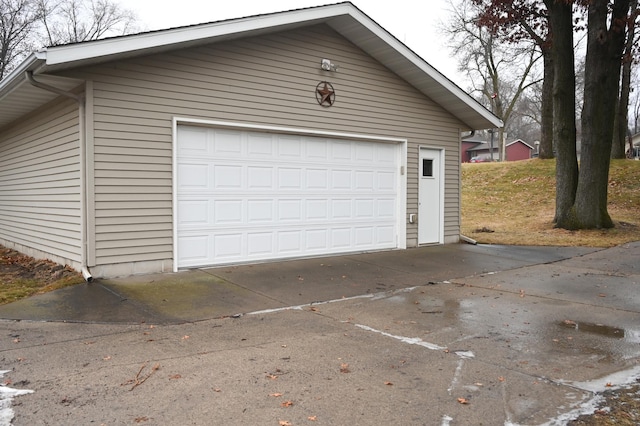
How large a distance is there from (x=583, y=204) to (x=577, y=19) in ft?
17.6

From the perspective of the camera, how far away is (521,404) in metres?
3.37

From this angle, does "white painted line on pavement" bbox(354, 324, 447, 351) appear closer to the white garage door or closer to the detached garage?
the white garage door

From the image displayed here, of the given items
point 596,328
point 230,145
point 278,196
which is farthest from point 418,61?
point 596,328

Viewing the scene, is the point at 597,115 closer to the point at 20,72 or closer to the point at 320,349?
the point at 320,349

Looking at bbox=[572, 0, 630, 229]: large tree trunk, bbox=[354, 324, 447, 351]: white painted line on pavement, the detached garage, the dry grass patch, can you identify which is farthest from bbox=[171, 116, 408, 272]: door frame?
bbox=[572, 0, 630, 229]: large tree trunk

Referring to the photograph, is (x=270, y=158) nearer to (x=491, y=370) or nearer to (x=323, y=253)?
(x=323, y=253)

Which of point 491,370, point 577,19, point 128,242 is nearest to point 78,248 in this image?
point 128,242

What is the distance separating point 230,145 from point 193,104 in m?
0.91

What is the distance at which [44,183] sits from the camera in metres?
9.01

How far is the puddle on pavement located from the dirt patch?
6.16 meters

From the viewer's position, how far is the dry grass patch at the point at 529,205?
41.0ft

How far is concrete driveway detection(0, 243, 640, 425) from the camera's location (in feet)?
10.8

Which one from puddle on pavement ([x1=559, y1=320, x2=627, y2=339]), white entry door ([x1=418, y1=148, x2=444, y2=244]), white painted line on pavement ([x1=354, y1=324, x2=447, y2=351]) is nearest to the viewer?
white painted line on pavement ([x1=354, y1=324, x2=447, y2=351])

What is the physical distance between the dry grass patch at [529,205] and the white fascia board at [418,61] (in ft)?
10.7
